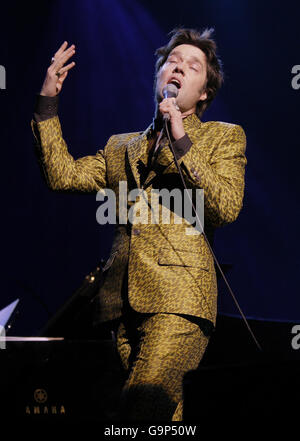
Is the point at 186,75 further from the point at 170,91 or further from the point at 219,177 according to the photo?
the point at 219,177

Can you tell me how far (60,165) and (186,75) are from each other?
2.10ft

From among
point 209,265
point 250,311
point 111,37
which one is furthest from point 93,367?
point 111,37

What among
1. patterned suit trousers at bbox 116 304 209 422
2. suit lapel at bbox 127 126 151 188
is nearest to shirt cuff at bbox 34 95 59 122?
suit lapel at bbox 127 126 151 188

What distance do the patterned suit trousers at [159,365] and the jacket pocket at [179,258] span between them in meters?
0.18

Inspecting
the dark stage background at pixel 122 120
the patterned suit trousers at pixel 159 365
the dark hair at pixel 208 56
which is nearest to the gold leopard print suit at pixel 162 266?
the patterned suit trousers at pixel 159 365

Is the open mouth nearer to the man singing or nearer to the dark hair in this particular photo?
the man singing

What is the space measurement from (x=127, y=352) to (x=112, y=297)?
7.8 inches

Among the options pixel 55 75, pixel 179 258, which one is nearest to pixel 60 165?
pixel 55 75

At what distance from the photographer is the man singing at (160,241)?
1723 mm

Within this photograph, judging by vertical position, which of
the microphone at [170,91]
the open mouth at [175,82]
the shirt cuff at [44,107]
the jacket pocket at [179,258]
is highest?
the open mouth at [175,82]

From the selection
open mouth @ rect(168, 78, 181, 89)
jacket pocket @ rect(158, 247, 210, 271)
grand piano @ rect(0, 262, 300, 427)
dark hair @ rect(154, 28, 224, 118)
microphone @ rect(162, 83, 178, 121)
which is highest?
dark hair @ rect(154, 28, 224, 118)

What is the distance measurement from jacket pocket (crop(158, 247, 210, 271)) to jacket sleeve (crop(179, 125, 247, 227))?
0.14 meters

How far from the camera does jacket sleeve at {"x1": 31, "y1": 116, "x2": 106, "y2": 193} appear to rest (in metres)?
2.03

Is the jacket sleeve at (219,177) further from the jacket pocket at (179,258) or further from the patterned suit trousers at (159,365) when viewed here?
the patterned suit trousers at (159,365)
